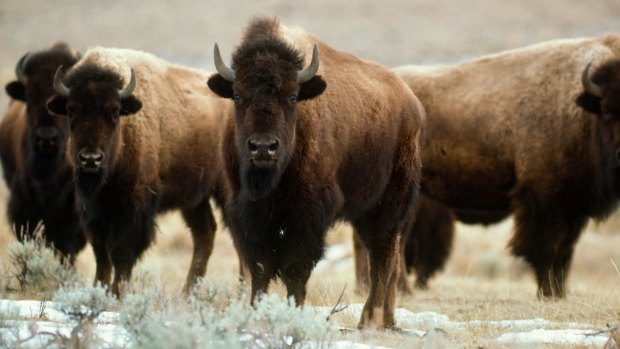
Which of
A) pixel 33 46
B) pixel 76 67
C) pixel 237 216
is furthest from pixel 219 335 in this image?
pixel 33 46

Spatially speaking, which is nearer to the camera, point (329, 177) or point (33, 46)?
point (329, 177)

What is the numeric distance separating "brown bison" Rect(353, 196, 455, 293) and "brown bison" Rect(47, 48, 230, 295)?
10.0ft

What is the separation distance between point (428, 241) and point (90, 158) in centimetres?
613

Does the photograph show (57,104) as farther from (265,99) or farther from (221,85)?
(265,99)

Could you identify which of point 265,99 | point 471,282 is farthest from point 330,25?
point 265,99

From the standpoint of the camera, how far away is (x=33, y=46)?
155 ft

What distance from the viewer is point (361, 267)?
11.7 metres

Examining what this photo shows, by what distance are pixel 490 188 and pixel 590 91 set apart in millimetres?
1792

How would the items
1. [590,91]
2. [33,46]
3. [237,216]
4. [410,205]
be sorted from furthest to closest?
[33,46]
[590,91]
[410,205]
[237,216]

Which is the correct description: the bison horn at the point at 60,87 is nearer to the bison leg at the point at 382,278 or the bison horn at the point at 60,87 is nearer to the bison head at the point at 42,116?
the bison head at the point at 42,116

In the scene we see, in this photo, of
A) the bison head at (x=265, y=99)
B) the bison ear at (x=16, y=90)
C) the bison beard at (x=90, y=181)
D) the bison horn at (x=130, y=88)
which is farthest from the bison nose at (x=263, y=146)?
the bison ear at (x=16, y=90)

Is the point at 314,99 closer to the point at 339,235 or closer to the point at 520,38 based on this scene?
the point at 339,235

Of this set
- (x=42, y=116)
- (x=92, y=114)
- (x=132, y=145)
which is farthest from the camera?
(x=42, y=116)

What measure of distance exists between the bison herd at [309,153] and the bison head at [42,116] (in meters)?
0.02
